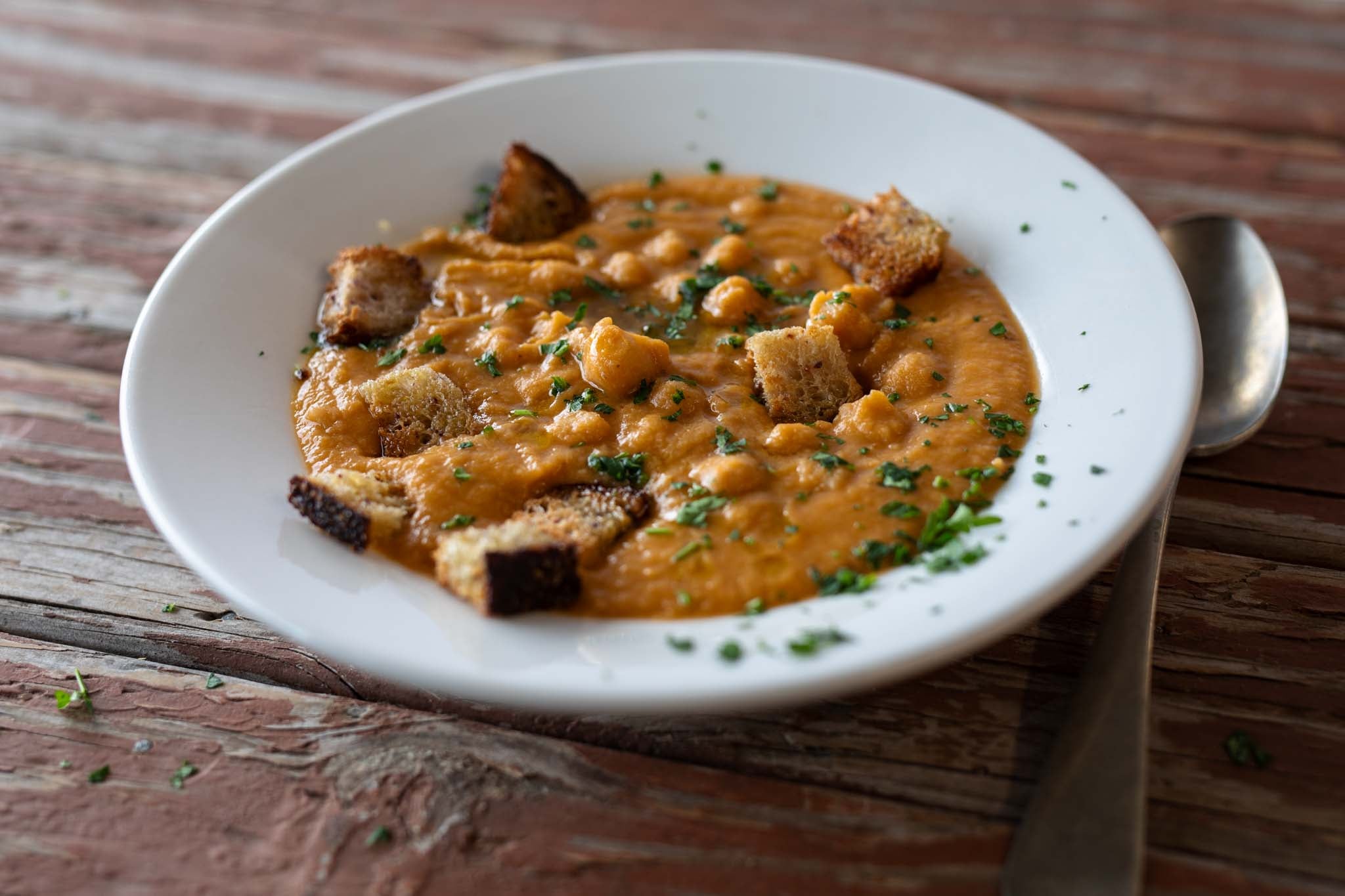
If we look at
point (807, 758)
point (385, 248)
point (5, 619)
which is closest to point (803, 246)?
point (385, 248)

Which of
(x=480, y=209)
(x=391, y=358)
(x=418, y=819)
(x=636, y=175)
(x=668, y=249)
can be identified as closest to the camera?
(x=418, y=819)

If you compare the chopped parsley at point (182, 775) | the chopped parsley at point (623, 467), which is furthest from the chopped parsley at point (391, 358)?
the chopped parsley at point (182, 775)

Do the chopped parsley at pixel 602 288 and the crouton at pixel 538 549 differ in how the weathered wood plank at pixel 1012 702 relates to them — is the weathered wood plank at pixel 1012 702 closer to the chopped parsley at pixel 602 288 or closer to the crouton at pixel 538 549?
the crouton at pixel 538 549

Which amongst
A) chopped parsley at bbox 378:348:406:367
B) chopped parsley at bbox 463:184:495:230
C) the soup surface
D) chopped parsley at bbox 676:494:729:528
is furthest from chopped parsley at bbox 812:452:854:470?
chopped parsley at bbox 463:184:495:230

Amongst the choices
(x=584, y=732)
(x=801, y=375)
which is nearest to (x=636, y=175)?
(x=801, y=375)

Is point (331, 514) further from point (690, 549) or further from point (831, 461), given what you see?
point (831, 461)

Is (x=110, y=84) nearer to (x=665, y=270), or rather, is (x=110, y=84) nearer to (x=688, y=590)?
(x=665, y=270)
